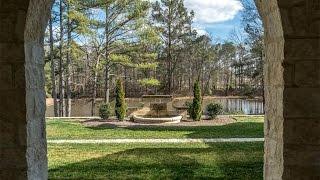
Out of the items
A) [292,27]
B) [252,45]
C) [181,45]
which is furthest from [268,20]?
[181,45]

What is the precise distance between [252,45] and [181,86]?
14.5 metres

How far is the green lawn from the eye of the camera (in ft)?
41.3

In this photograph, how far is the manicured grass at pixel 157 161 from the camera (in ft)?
22.9

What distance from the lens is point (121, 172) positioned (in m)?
7.20

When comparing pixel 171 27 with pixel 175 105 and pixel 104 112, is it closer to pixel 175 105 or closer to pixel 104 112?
pixel 175 105

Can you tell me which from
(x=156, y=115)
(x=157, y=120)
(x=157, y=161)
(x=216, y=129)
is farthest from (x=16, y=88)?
(x=156, y=115)

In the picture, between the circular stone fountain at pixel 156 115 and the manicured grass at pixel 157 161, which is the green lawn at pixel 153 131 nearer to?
the circular stone fountain at pixel 156 115

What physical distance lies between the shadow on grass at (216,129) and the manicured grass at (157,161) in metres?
1.86

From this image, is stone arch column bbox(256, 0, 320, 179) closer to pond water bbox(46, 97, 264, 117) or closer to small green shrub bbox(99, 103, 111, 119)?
small green shrub bbox(99, 103, 111, 119)

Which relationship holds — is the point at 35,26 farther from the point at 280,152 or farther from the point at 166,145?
the point at 166,145

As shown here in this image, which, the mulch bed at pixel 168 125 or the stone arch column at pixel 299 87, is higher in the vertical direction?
the stone arch column at pixel 299 87

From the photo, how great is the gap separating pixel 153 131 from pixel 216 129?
209 cm

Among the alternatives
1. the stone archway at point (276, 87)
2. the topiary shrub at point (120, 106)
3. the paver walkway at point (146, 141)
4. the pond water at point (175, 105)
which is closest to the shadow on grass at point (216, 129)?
the paver walkway at point (146, 141)

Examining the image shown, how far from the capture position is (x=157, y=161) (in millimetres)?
8328
